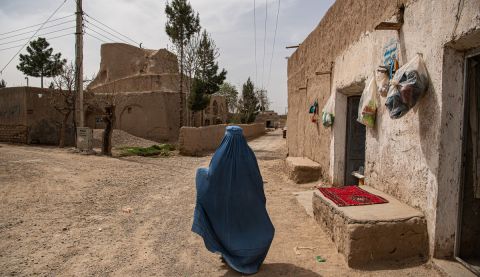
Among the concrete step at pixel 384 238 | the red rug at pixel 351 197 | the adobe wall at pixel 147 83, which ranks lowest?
the concrete step at pixel 384 238

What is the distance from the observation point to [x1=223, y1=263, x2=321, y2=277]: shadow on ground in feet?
9.33

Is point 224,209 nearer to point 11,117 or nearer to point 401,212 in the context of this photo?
point 401,212

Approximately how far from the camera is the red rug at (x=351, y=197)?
3.37 metres

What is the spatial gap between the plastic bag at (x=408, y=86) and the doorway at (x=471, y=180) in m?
0.34

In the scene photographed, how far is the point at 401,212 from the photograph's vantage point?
3.01 metres

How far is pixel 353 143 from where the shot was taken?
579cm

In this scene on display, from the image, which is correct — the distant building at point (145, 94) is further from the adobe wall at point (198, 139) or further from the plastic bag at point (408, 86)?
the plastic bag at point (408, 86)

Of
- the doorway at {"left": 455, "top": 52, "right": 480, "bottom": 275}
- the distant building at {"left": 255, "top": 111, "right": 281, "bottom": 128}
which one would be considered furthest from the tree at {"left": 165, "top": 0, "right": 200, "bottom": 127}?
the distant building at {"left": 255, "top": 111, "right": 281, "bottom": 128}

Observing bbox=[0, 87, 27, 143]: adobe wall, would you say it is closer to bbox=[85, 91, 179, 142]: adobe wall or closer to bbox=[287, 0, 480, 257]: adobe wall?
bbox=[85, 91, 179, 142]: adobe wall

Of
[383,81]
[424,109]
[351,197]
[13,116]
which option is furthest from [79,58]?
[424,109]

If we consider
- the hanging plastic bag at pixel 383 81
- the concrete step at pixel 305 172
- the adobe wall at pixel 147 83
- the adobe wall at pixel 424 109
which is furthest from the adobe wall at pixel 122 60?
the hanging plastic bag at pixel 383 81

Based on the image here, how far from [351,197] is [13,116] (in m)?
15.1

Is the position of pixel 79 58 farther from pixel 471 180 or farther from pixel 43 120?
pixel 471 180

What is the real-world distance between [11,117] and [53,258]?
1361 centimetres
